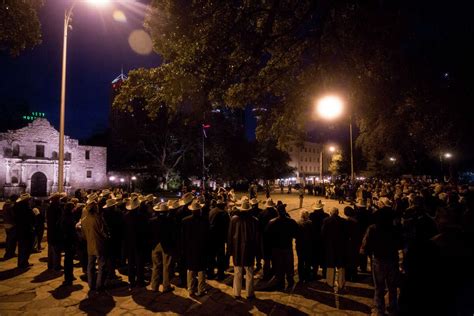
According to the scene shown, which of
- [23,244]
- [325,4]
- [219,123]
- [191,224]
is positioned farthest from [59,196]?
[219,123]

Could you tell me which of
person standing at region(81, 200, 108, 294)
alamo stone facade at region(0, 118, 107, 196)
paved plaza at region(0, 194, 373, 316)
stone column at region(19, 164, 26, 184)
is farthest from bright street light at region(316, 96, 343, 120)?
stone column at region(19, 164, 26, 184)

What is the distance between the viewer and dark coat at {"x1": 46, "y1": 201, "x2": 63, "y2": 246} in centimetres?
771

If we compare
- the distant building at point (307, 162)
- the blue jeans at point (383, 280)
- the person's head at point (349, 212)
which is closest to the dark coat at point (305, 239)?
the person's head at point (349, 212)

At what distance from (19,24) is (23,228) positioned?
6.45 m

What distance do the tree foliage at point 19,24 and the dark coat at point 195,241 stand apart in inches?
340

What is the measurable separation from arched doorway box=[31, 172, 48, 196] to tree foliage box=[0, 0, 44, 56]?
35.7 metres

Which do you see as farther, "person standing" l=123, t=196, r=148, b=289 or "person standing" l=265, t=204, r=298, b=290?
"person standing" l=123, t=196, r=148, b=289

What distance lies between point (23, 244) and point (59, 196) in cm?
166

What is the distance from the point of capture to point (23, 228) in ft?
27.0

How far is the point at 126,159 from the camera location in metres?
44.6

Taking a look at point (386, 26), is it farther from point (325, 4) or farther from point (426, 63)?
point (426, 63)

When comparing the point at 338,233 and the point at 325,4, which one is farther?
the point at 325,4

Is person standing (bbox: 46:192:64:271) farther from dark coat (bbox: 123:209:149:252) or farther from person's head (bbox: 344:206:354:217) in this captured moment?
person's head (bbox: 344:206:354:217)

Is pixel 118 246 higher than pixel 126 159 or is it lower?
lower
